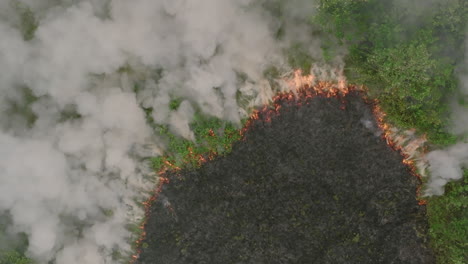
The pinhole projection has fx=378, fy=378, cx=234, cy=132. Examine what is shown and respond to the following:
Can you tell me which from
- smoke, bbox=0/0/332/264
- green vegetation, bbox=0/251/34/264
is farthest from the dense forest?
smoke, bbox=0/0/332/264

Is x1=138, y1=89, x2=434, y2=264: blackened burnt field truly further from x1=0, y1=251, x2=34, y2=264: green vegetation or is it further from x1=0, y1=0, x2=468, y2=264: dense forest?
x1=0, y1=251, x2=34, y2=264: green vegetation

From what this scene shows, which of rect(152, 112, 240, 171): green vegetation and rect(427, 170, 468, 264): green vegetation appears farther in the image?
rect(152, 112, 240, 171): green vegetation

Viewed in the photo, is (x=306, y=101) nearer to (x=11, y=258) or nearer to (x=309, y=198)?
(x=309, y=198)

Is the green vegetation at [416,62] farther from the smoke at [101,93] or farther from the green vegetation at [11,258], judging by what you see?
the green vegetation at [11,258]

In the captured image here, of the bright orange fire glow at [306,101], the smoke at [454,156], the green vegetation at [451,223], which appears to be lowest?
the green vegetation at [451,223]

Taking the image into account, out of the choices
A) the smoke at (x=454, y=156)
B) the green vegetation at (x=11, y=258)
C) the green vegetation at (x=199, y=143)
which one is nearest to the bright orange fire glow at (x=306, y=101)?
the green vegetation at (x=199, y=143)

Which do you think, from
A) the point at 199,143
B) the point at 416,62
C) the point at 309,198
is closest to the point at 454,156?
the point at 416,62
